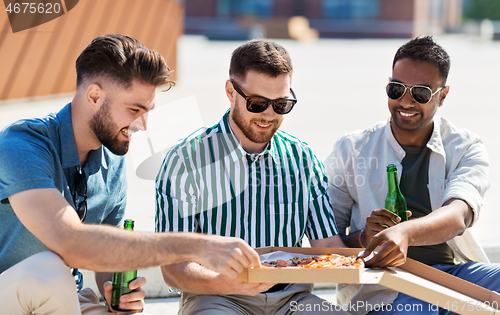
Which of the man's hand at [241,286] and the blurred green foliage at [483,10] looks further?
the blurred green foliage at [483,10]

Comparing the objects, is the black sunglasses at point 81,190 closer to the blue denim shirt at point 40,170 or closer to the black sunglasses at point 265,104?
the blue denim shirt at point 40,170

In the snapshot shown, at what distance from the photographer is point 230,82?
3250mm

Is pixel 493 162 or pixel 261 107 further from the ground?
pixel 261 107

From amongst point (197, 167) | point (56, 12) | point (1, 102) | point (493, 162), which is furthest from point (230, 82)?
point (56, 12)

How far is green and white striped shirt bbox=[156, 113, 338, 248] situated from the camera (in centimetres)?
305

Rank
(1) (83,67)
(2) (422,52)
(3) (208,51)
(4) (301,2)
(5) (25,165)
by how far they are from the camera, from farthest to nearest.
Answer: (4) (301,2), (3) (208,51), (2) (422,52), (1) (83,67), (5) (25,165)

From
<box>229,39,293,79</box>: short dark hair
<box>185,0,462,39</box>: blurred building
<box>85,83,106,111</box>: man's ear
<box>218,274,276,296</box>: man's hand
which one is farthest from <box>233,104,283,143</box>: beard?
<box>185,0,462,39</box>: blurred building

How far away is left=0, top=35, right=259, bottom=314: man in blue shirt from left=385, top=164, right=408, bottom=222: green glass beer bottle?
1363 millimetres

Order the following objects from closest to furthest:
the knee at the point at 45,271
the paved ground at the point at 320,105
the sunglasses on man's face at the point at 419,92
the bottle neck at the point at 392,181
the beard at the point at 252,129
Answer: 1. the knee at the point at 45,271
2. the beard at the point at 252,129
3. the bottle neck at the point at 392,181
4. the sunglasses on man's face at the point at 419,92
5. the paved ground at the point at 320,105

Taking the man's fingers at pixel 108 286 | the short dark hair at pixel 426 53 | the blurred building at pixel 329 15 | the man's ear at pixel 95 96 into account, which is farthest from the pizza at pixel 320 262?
the blurred building at pixel 329 15

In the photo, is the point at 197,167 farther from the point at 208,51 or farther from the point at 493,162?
the point at 208,51

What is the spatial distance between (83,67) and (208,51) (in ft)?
109

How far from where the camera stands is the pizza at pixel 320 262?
2.60 metres

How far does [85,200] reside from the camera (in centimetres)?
282
